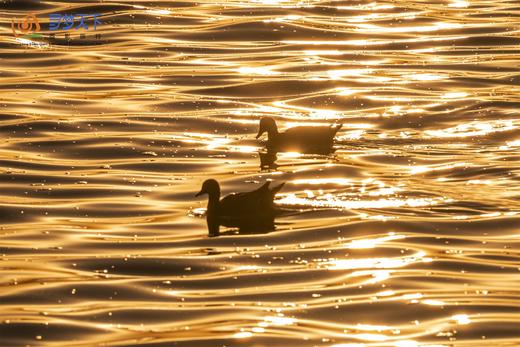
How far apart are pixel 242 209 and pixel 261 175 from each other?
2367mm

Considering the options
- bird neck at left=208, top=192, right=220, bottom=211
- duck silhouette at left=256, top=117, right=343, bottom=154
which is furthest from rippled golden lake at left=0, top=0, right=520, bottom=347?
bird neck at left=208, top=192, right=220, bottom=211

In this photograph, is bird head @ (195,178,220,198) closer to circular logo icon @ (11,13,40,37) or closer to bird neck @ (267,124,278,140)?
bird neck @ (267,124,278,140)

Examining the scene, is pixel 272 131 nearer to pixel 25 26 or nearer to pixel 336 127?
pixel 336 127

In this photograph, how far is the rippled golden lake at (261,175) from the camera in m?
12.8

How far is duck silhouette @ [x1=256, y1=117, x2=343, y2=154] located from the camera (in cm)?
2088

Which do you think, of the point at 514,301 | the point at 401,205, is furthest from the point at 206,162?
the point at 514,301

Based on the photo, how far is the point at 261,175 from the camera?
19328 mm

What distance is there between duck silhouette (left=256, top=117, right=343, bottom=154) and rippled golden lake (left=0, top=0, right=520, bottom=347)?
19cm

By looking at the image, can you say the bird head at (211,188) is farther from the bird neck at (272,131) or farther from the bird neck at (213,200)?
the bird neck at (272,131)

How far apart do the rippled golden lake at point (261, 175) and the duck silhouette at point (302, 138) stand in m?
0.19

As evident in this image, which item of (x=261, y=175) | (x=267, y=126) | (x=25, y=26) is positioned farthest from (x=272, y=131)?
(x=25, y=26)

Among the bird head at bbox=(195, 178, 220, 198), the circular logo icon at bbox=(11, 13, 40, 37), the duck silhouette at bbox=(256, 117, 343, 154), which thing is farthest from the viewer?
the circular logo icon at bbox=(11, 13, 40, 37)

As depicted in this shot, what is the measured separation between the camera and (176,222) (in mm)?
16781

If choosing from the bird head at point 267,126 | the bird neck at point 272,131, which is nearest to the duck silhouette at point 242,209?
the bird neck at point 272,131
